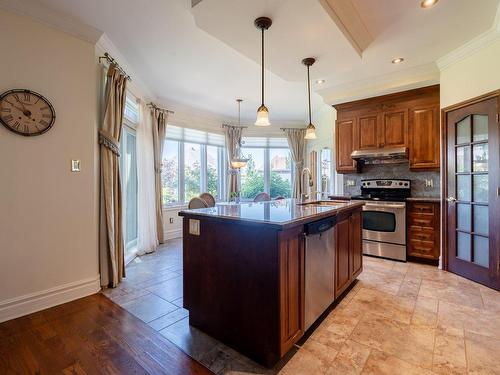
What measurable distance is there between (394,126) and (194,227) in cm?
357

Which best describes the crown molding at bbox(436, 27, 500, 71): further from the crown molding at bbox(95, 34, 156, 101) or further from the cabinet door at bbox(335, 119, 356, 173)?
the crown molding at bbox(95, 34, 156, 101)

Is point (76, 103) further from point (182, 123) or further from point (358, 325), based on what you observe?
point (358, 325)

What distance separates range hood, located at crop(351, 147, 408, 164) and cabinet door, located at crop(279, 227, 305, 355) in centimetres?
292

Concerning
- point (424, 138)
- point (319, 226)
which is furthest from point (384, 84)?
point (319, 226)

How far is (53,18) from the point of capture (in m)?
2.34

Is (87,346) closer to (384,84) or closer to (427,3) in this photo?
(427,3)

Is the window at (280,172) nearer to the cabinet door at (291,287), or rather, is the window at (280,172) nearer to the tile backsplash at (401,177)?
the tile backsplash at (401,177)

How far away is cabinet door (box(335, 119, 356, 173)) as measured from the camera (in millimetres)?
4383

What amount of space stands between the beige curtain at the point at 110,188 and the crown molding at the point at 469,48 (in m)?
4.05

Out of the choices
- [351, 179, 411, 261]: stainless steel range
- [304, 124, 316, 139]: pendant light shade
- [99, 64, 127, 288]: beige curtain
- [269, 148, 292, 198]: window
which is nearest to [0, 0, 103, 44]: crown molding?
[99, 64, 127, 288]: beige curtain

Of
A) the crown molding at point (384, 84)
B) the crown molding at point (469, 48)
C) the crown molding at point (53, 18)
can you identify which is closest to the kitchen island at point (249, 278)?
the crown molding at point (53, 18)

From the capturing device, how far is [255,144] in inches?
260

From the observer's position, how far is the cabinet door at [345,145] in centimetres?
438

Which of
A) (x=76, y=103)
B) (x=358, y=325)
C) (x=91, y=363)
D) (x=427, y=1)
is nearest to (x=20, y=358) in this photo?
(x=91, y=363)
